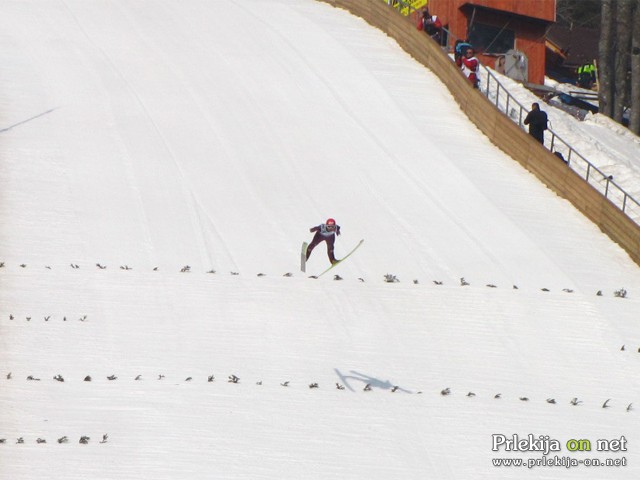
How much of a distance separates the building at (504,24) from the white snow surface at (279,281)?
6.51m

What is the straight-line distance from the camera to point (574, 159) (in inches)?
985

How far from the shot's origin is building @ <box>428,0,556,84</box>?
114 feet

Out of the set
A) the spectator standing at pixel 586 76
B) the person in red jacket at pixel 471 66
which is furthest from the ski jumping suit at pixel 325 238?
the spectator standing at pixel 586 76

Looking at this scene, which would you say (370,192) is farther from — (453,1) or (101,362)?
(453,1)

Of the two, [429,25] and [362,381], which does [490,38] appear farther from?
[362,381]

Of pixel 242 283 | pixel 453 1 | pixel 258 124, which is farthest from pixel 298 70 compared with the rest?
pixel 242 283

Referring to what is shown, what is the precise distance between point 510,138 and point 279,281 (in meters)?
8.28

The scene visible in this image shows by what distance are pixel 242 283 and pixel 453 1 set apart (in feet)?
64.0

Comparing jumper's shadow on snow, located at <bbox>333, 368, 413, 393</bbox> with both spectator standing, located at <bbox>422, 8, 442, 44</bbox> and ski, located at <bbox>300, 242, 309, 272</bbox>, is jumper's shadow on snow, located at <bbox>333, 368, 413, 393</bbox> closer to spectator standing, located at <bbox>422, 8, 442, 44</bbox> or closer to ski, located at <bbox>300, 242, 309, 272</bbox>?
ski, located at <bbox>300, 242, 309, 272</bbox>

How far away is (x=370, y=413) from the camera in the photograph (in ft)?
46.2

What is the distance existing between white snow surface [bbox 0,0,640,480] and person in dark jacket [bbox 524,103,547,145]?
92 cm

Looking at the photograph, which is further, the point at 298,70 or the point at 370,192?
the point at 298,70

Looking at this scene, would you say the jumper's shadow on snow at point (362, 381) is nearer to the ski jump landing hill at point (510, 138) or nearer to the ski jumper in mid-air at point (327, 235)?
the ski jumper in mid-air at point (327, 235)

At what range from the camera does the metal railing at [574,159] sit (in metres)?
22.9
